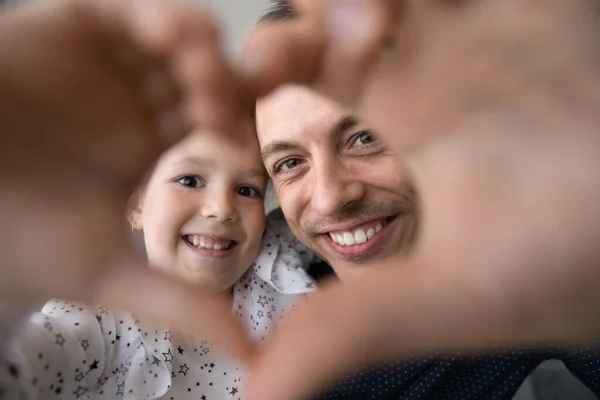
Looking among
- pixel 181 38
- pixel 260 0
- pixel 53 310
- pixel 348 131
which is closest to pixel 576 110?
pixel 181 38

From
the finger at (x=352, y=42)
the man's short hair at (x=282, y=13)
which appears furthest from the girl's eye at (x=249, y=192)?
the finger at (x=352, y=42)

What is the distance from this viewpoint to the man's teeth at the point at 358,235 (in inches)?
24.8

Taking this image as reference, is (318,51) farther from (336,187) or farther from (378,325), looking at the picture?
(336,187)

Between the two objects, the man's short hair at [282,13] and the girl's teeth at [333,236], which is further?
the girl's teeth at [333,236]

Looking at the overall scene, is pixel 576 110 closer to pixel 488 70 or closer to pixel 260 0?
pixel 488 70

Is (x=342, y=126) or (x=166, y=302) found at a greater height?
(x=342, y=126)

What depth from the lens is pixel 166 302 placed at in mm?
384

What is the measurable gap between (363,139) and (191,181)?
234 millimetres

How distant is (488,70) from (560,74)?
4 cm

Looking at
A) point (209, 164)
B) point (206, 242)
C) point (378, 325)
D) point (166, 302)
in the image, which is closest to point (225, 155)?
point (209, 164)

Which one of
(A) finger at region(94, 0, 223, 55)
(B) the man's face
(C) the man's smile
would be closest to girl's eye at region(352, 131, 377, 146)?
(B) the man's face

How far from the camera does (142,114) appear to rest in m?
0.31

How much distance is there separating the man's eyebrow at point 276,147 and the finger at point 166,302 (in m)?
0.24

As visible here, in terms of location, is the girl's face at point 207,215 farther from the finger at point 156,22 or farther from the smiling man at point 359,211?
the finger at point 156,22
